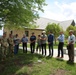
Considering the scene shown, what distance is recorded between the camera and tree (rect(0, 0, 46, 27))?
18156mm

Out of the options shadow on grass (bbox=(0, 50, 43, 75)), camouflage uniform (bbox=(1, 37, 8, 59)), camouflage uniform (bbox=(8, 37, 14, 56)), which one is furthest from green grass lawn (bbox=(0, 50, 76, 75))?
camouflage uniform (bbox=(8, 37, 14, 56))

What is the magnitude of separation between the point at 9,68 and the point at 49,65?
2549 mm

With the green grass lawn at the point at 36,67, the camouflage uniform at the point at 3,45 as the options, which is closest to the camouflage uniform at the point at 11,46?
the camouflage uniform at the point at 3,45

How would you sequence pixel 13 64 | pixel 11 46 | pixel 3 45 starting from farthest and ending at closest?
1. pixel 11 46
2. pixel 3 45
3. pixel 13 64

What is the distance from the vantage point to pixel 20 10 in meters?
18.3

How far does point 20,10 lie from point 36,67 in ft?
23.6

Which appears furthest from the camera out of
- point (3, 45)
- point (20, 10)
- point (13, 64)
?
point (20, 10)

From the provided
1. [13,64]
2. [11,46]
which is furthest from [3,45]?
[13,64]

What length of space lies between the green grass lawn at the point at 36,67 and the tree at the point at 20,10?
5275 mm

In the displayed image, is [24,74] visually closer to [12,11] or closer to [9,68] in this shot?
[9,68]

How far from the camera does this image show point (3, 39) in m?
14.8

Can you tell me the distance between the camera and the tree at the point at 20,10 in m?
18.2

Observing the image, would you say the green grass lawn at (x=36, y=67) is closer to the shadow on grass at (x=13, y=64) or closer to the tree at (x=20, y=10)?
the shadow on grass at (x=13, y=64)

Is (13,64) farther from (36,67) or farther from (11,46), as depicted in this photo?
(11,46)
